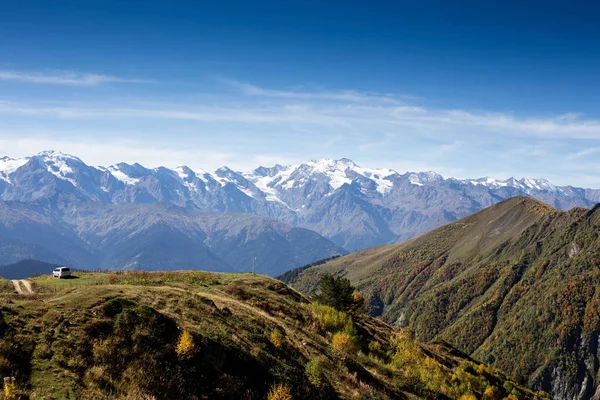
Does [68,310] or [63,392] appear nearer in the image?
[63,392]

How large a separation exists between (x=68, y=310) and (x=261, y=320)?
15155 mm

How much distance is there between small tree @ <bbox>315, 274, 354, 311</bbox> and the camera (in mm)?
62812

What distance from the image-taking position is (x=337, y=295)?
6347 cm

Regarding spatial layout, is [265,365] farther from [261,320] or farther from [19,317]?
[19,317]

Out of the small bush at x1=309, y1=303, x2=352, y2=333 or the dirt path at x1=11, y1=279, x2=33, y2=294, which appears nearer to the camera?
the dirt path at x1=11, y1=279, x2=33, y2=294

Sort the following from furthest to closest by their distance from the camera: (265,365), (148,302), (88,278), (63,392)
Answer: (88,278), (148,302), (265,365), (63,392)

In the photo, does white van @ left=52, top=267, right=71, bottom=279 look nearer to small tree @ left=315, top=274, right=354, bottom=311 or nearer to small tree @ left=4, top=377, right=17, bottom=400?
small tree @ left=315, top=274, right=354, bottom=311

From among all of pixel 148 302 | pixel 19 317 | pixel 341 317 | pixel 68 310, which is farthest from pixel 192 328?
pixel 341 317

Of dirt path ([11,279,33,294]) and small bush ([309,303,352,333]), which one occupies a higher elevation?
dirt path ([11,279,33,294])

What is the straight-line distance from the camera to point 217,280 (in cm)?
5531

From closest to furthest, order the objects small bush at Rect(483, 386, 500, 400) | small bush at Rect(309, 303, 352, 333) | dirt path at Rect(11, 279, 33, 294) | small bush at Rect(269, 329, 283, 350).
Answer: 1. small bush at Rect(269, 329, 283, 350)
2. dirt path at Rect(11, 279, 33, 294)
3. small bush at Rect(309, 303, 352, 333)
4. small bush at Rect(483, 386, 500, 400)

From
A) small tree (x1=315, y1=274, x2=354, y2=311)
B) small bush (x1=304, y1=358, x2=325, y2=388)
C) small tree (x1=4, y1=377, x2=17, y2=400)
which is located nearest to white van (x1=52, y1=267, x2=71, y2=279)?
small tree (x1=315, y1=274, x2=354, y2=311)

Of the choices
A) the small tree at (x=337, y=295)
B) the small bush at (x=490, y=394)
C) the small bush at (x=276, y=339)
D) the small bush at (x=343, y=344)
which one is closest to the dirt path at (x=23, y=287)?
the small bush at (x=276, y=339)

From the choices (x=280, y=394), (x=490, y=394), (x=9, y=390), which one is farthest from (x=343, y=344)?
(x=490, y=394)
